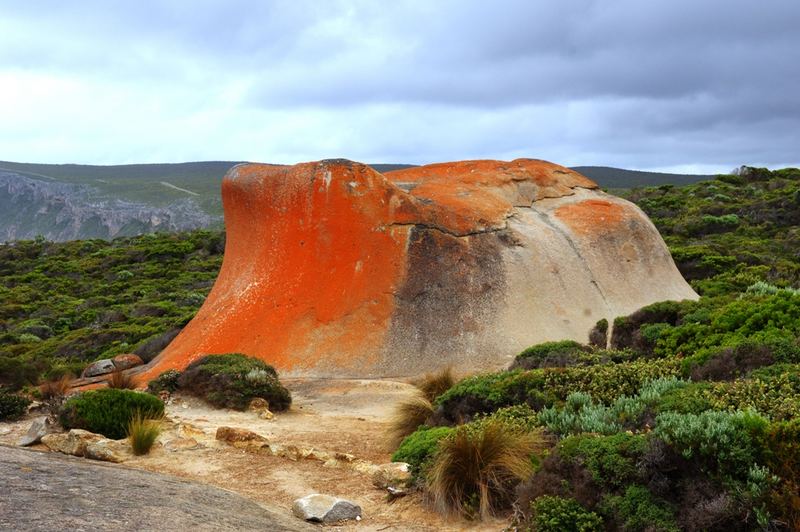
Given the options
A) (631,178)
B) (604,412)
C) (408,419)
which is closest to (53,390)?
(408,419)

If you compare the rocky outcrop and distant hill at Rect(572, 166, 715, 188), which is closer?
distant hill at Rect(572, 166, 715, 188)

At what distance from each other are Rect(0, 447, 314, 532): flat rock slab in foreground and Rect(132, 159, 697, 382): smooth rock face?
7214mm

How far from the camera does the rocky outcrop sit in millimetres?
96438

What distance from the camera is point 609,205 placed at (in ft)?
57.0

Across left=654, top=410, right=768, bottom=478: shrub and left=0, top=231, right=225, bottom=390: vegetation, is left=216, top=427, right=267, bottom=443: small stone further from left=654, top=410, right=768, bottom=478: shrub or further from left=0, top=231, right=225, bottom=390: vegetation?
left=0, top=231, right=225, bottom=390: vegetation

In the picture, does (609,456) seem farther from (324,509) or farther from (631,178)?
(631,178)

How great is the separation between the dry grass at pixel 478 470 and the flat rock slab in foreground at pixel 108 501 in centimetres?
123

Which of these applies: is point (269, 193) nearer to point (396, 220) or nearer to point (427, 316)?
point (396, 220)

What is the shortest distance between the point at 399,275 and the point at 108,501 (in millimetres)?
9485

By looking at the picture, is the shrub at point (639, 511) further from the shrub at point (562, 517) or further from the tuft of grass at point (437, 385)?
the tuft of grass at point (437, 385)

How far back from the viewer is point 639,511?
5.27 meters

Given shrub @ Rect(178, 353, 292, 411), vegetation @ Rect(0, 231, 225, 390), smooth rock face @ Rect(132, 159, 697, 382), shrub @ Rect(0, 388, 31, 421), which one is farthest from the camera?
vegetation @ Rect(0, 231, 225, 390)

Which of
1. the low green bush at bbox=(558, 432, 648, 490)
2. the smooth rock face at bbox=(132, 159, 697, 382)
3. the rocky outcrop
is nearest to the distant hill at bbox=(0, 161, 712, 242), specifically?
the rocky outcrop

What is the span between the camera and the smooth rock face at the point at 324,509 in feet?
20.9
